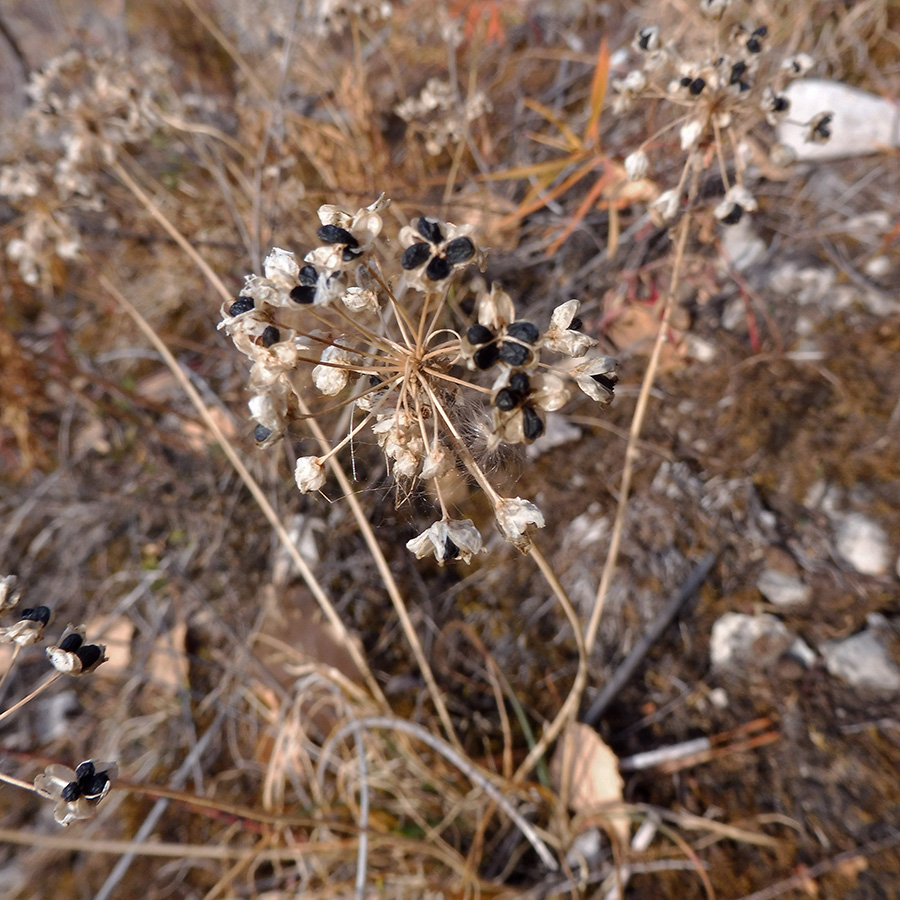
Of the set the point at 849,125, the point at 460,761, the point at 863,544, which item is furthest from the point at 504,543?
the point at 849,125

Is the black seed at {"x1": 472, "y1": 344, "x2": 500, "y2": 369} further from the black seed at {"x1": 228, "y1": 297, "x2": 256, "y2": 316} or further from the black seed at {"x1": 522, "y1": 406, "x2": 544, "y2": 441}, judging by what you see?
the black seed at {"x1": 228, "y1": 297, "x2": 256, "y2": 316}

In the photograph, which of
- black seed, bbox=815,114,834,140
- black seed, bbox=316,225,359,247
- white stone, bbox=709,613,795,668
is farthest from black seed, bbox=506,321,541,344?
white stone, bbox=709,613,795,668

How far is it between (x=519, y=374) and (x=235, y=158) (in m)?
2.17

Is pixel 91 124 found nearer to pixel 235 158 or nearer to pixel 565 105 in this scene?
pixel 235 158

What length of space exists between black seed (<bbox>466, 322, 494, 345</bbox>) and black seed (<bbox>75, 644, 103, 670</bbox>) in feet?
2.04

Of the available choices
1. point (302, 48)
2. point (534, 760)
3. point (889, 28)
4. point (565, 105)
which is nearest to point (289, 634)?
point (534, 760)

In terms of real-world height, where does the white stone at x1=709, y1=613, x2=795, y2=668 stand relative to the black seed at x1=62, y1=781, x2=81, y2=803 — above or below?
below

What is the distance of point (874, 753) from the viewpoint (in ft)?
3.99

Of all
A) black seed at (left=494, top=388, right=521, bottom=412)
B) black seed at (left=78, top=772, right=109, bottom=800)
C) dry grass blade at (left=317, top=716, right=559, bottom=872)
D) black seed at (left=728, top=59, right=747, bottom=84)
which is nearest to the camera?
black seed at (left=494, top=388, right=521, bottom=412)

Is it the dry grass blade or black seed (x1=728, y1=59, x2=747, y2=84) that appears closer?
black seed (x1=728, y1=59, x2=747, y2=84)

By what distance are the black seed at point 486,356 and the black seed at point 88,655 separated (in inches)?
24.2

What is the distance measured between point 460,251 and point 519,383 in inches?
6.7

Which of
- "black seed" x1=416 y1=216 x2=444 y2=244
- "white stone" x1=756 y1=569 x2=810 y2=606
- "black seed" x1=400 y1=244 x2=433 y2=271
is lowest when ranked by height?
"white stone" x1=756 y1=569 x2=810 y2=606

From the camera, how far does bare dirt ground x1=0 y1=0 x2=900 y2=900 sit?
1.29 meters
